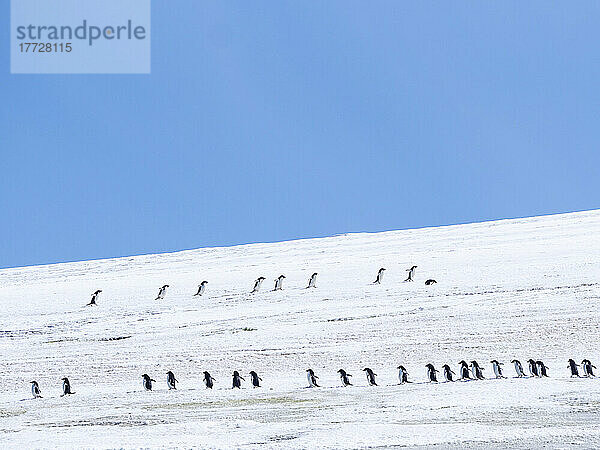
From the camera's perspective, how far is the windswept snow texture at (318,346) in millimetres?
9969

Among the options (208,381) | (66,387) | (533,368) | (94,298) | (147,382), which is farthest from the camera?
(94,298)

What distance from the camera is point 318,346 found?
1669cm

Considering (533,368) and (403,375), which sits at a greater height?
(403,375)

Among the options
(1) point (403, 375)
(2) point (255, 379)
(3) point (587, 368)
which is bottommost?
(3) point (587, 368)

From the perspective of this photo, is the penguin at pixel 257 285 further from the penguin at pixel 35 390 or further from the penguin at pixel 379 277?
the penguin at pixel 35 390

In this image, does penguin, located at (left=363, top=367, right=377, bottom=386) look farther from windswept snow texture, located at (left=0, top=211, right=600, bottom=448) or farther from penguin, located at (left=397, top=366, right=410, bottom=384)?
penguin, located at (left=397, top=366, right=410, bottom=384)

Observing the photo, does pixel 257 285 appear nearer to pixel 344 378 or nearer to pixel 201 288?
pixel 201 288

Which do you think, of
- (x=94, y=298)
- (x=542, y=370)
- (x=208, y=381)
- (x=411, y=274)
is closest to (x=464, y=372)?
(x=542, y=370)

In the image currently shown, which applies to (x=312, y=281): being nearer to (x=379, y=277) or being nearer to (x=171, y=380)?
(x=379, y=277)

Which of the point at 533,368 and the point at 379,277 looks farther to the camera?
the point at 379,277

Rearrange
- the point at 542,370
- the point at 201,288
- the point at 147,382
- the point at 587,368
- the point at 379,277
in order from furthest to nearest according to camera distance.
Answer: the point at 201,288, the point at 379,277, the point at 147,382, the point at 542,370, the point at 587,368

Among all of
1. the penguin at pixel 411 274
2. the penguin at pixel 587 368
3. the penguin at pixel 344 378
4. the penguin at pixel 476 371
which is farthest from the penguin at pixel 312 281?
the penguin at pixel 587 368

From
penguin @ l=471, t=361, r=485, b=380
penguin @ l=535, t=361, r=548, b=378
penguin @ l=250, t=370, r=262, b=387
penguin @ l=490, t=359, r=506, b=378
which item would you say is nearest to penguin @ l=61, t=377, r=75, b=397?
penguin @ l=250, t=370, r=262, b=387

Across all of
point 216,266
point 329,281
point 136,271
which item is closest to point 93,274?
point 136,271
